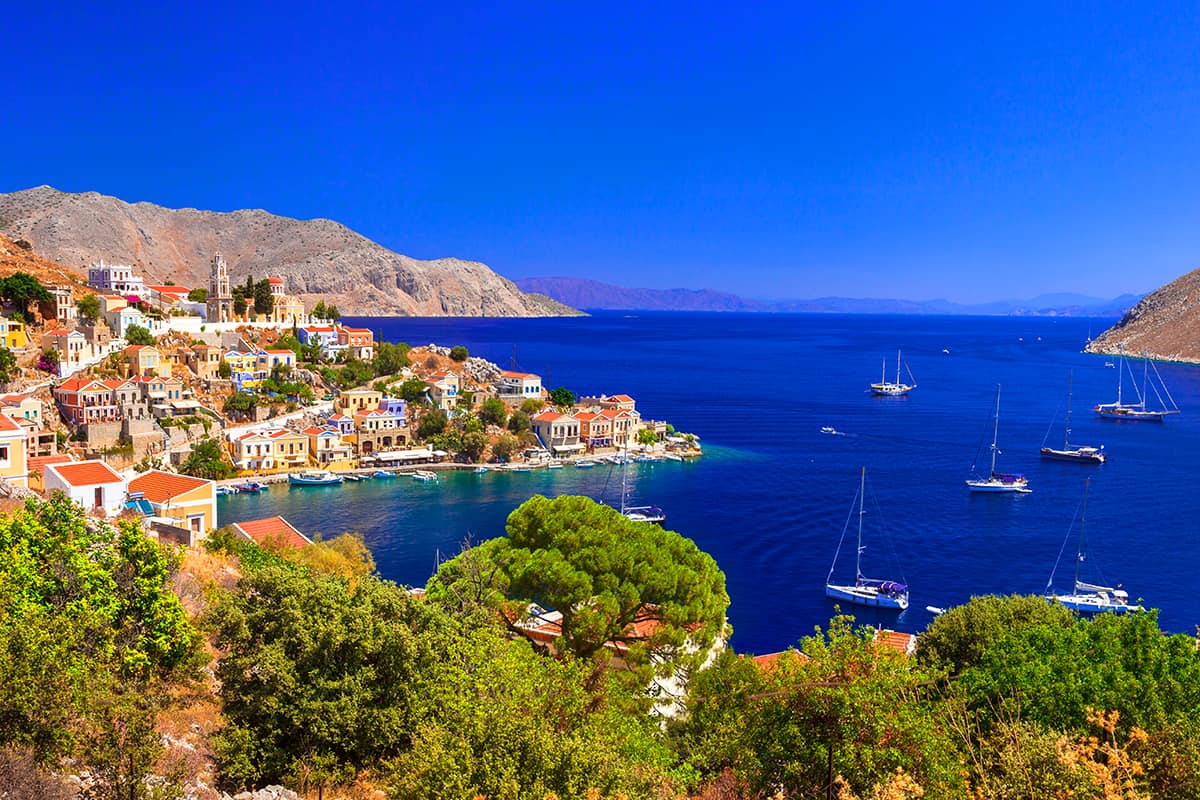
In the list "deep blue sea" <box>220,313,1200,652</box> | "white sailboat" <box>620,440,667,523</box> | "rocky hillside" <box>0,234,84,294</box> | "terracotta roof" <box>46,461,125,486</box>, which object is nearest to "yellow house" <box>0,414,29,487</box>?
"terracotta roof" <box>46,461,125,486</box>

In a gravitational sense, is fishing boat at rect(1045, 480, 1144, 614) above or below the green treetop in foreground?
below

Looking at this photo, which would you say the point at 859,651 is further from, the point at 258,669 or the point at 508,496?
the point at 508,496

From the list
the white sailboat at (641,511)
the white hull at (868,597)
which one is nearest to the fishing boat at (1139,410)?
the white sailboat at (641,511)

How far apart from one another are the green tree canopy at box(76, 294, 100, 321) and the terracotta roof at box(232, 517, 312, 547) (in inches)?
1409

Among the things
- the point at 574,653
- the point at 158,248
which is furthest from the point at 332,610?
the point at 158,248

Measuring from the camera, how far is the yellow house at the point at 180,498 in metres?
26.1

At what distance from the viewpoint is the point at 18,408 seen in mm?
40594

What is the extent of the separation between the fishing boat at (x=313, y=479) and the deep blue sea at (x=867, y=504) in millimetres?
1037

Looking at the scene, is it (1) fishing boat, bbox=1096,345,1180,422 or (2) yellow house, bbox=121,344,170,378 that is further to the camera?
(1) fishing boat, bbox=1096,345,1180,422

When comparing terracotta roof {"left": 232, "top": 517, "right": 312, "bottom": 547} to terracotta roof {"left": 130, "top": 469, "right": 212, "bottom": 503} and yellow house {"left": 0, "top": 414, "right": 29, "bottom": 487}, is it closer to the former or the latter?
terracotta roof {"left": 130, "top": 469, "right": 212, "bottom": 503}

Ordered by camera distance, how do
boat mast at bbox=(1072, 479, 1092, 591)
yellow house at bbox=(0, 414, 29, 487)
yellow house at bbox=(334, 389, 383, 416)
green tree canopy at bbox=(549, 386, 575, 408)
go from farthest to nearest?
green tree canopy at bbox=(549, 386, 575, 408)
yellow house at bbox=(334, 389, 383, 416)
boat mast at bbox=(1072, 479, 1092, 591)
yellow house at bbox=(0, 414, 29, 487)

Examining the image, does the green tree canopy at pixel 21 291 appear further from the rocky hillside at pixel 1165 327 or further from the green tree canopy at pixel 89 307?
the rocky hillside at pixel 1165 327

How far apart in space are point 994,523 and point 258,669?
37.8 meters

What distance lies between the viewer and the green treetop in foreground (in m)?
14.2
